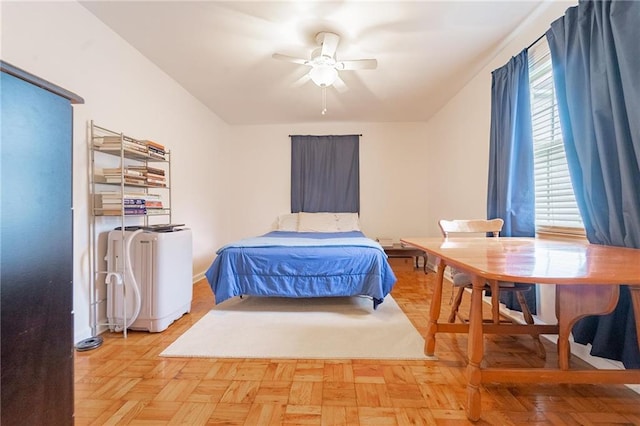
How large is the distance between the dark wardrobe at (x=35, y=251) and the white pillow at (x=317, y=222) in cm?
318

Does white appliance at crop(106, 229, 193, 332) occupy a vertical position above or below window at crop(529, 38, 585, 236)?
below

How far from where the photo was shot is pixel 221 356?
1585mm

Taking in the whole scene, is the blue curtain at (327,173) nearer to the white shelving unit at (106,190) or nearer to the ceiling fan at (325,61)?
the ceiling fan at (325,61)

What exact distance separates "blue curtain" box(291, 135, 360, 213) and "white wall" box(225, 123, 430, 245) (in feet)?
0.44

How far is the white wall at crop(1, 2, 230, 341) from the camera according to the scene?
5.00ft

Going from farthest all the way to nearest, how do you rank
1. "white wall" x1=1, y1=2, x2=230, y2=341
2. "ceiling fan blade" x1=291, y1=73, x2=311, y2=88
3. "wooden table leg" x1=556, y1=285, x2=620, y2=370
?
"ceiling fan blade" x1=291, y1=73, x2=311, y2=88 < "white wall" x1=1, y1=2, x2=230, y2=341 < "wooden table leg" x1=556, y1=285, x2=620, y2=370

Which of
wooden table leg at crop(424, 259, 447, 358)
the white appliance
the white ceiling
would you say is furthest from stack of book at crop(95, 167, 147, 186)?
wooden table leg at crop(424, 259, 447, 358)

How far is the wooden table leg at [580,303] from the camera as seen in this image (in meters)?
0.97

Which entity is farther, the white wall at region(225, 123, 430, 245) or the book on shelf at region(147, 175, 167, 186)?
the white wall at region(225, 123, 430, 245)

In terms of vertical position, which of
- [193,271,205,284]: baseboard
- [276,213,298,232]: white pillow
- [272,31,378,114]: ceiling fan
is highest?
[272,31,378,114]: ceiling fan

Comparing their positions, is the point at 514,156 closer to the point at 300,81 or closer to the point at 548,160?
the point at 548,160

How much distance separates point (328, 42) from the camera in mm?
2066

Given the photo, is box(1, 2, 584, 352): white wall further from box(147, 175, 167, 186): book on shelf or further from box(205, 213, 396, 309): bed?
box(205, 213, 396, 309): bed

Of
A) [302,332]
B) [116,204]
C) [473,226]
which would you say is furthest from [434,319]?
[116,204]
